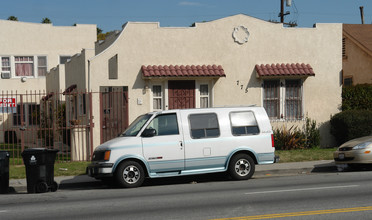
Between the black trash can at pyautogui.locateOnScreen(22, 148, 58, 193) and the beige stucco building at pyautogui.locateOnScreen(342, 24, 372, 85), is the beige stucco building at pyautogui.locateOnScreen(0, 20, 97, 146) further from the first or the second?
the black trash can at pyautogui.locateOnScreen(22, 148, 58, 193)

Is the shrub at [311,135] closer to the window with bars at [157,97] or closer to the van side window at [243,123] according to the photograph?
the window with bars at [157,97]

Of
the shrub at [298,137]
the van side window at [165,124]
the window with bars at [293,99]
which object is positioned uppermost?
the window with bars at [293,99]

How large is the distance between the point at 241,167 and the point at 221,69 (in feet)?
21.3

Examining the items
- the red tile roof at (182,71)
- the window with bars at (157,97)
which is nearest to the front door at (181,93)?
the window with bars at (157,97)

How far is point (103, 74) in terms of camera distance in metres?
18.3

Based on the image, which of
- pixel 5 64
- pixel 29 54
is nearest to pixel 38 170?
pixel 29 54

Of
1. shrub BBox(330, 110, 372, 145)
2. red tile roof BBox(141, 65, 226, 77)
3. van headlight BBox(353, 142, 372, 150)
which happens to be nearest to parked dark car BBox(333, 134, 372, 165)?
van headlight BBox(353, 142, 372, 150)

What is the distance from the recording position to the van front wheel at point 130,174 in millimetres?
12539

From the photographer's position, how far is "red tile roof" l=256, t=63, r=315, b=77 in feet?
63.8

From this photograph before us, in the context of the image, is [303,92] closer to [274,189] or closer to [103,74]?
[103,74]

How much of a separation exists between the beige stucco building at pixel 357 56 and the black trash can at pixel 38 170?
21.5 metres

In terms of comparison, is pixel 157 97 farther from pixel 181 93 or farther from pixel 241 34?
pixel 241 34

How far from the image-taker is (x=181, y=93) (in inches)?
756

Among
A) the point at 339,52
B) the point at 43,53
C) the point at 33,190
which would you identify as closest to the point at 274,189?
the point at 33,190
